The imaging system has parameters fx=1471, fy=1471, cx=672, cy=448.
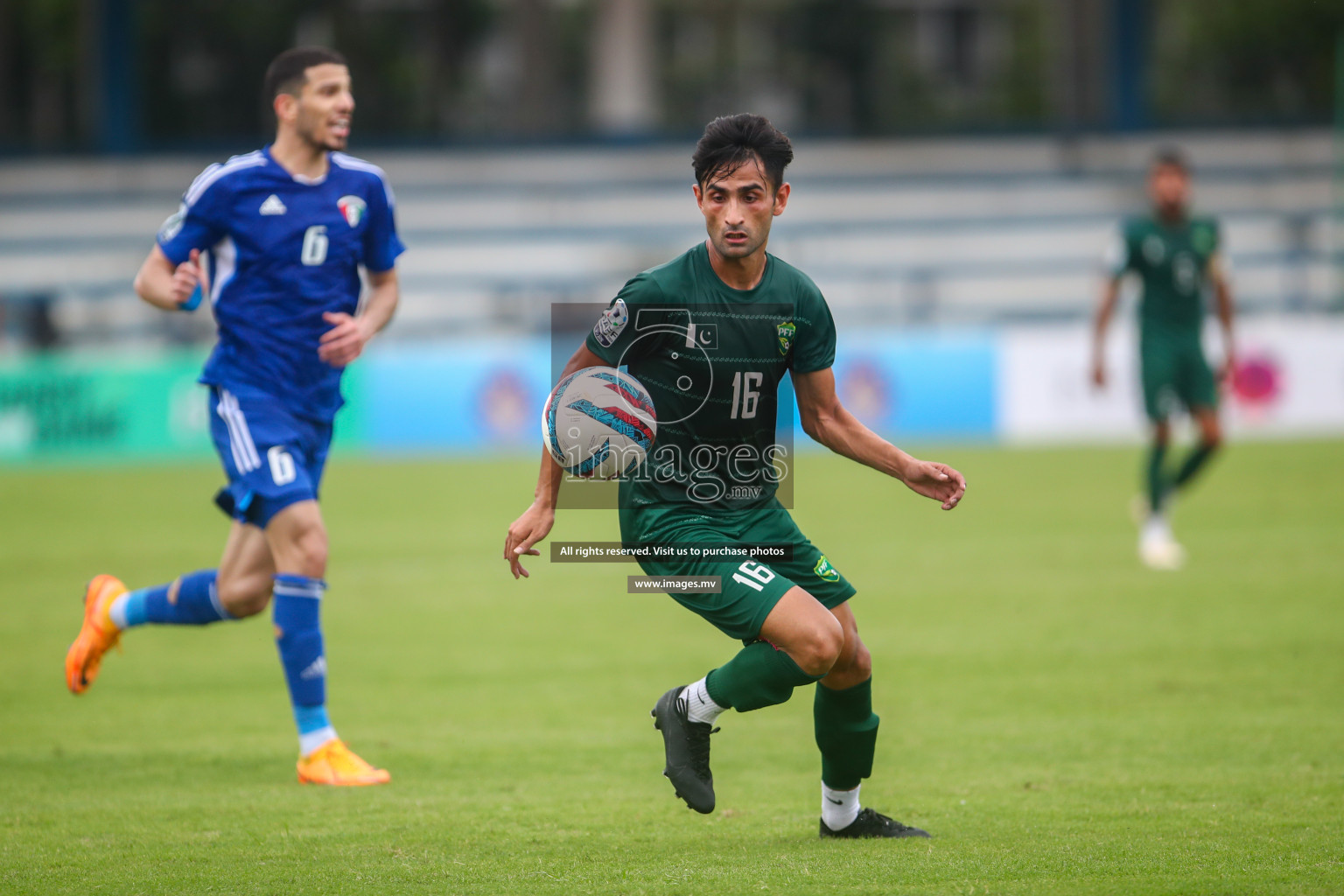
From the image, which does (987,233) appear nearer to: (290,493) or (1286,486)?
(1286,486)

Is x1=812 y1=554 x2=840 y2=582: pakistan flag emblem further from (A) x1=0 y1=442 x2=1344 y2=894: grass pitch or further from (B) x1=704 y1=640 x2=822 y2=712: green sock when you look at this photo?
(A) x1=0 y1=442 x2=1344 y2=894: grass pitch

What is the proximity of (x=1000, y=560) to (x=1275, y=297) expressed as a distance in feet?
50.3

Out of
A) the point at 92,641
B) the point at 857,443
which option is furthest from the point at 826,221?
the point at 857,443

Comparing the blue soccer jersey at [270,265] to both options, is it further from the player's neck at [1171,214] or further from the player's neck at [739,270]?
the player's neck at [1171,214]

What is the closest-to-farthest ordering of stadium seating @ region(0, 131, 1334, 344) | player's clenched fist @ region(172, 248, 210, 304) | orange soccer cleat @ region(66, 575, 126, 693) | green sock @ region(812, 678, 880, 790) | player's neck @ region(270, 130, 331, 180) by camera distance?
green sock @ region(812, 678, 880, 790)
player's clenched fist @ region(172, 248, 210, 304)
player's neck @ region(270, 130, 331, 180)
orange soccer cleat @ region(66, 575, 126, 693)
stadium seating @ region(0, 131, 1334, 344)

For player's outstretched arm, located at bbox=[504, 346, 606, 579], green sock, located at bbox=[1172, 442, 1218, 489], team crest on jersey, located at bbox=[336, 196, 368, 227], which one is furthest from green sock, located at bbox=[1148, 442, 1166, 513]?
player's outstretched arm, located at bbox=[504, 346, 606, 579]

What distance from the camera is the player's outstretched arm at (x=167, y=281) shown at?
5.32 metres

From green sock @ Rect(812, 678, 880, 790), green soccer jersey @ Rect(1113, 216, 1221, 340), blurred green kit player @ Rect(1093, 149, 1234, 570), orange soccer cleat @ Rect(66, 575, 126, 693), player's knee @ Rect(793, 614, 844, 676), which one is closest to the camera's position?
player's knee @ Rect(793, 614, 844, 676)

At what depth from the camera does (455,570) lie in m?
10.3

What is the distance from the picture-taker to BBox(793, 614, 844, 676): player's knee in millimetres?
4059

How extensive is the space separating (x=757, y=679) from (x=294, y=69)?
297 cm

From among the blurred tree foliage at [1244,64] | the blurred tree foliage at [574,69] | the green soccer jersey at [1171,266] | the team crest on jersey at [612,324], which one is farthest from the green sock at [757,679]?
the blurred tree foliage at [1244,64]

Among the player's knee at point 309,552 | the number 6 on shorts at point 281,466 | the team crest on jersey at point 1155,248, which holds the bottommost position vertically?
the player's knee at point 309,552

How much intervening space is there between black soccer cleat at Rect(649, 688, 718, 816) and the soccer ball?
0.72 metres
